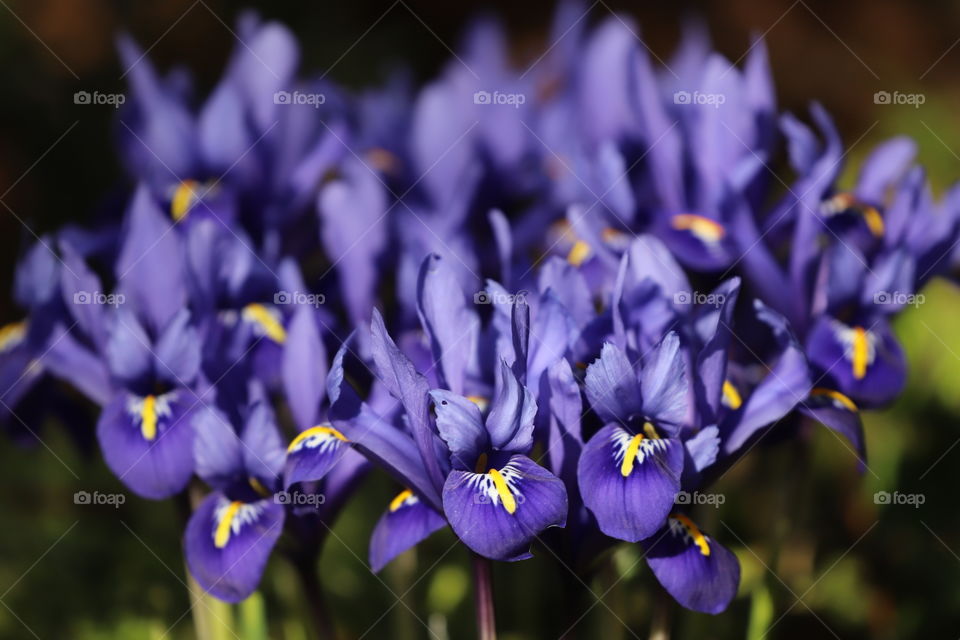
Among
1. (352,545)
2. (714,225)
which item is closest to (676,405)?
(714,225)

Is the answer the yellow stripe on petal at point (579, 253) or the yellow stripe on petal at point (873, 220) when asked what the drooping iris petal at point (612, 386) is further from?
the yellow stripe on petal at point (873, 220)

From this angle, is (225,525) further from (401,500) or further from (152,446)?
(401,500)

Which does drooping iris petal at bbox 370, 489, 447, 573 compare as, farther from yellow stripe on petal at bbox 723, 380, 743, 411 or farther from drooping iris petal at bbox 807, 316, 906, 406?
drooping iris petal at bbox 807, 316, 906, 406

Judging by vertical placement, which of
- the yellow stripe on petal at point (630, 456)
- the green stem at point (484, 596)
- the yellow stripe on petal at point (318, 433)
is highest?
the yellow stripe on petal at point (630, 456)

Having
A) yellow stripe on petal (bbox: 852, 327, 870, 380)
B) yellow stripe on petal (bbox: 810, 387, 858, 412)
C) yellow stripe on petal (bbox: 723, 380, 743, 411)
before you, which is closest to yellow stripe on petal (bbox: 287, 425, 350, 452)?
yellow stripe on petal (bbox: 723, 380, 743, 411)

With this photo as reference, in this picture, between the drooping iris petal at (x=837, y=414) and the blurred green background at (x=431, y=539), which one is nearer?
the drooping iris petal at (x=837, y=414)

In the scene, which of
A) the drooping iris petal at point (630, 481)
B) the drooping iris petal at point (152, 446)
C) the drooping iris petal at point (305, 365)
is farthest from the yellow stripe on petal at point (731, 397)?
the drooping iris petal at point (152, 446)

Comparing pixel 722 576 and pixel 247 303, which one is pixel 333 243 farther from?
pixel 722 576
